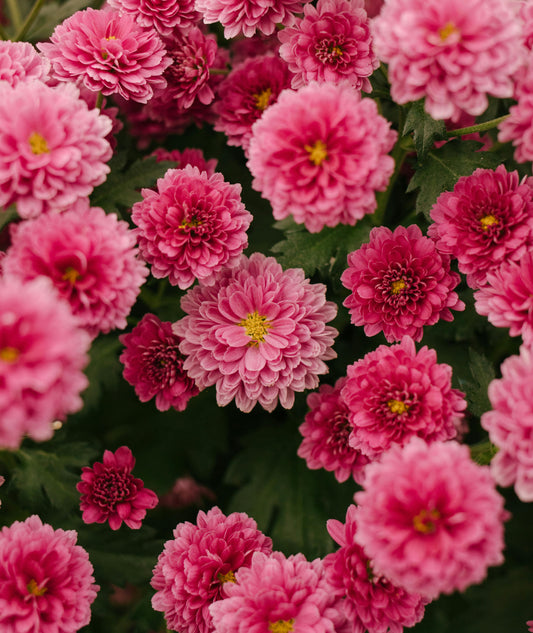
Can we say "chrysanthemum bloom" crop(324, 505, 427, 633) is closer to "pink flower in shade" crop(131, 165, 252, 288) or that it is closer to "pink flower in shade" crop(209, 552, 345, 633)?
"pink flower in shade" crop(209, 552, 345, 633)

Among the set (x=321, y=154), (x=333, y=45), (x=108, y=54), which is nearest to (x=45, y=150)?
(x=108, y=54)

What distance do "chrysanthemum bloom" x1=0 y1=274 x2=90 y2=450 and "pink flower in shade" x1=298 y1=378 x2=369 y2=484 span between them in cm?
68

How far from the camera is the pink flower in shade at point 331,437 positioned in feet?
4.69

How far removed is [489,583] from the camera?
1.76m

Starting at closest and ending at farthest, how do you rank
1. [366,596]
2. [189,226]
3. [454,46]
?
[454,46] < [366,596] < [189,226]

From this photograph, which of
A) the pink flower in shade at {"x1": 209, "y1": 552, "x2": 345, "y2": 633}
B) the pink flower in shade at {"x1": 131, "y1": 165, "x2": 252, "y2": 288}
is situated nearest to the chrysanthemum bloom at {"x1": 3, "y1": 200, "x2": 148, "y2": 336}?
the pink flower in shade at {"x1": 131, "y1": 165, "x2": 252, "y2": 288}

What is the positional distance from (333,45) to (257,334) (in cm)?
63

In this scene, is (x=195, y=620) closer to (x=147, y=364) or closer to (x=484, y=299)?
(x=147, y=364)

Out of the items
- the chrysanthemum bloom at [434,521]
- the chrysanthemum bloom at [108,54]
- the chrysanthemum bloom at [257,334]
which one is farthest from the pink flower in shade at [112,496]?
the chrysanthemum bloom at [108,54]

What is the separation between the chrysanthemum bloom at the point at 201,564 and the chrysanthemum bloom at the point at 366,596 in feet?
0.60

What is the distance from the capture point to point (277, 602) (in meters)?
1.14

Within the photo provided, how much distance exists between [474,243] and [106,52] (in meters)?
0.86

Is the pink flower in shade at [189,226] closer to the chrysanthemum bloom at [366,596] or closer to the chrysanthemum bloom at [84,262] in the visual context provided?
the chrysanthemum bloom at [84,262]

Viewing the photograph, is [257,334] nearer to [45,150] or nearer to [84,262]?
[84,262]
